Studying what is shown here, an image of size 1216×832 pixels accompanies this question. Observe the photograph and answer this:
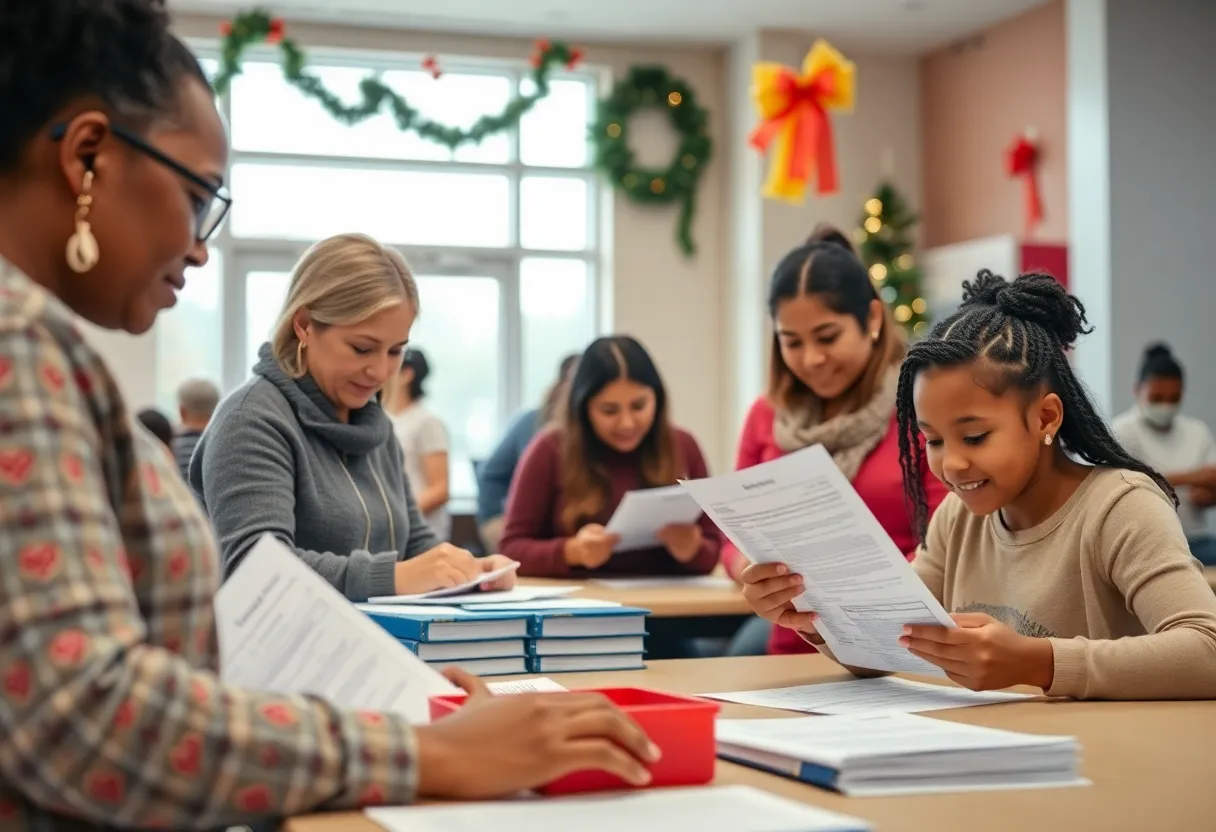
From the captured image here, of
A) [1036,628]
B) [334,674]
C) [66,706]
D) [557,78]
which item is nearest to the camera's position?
[66,706]

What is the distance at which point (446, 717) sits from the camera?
1.04 m

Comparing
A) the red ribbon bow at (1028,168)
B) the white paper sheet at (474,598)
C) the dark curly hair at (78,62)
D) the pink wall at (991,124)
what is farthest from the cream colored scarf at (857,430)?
the red ribbon bow at (1028,168)

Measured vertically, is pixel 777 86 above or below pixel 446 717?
above

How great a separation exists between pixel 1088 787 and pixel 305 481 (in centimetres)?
140

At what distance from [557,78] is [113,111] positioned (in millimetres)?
7690

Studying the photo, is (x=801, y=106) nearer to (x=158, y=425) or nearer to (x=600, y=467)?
(x=158, y=425)

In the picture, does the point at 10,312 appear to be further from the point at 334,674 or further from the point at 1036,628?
the point at 1036,628

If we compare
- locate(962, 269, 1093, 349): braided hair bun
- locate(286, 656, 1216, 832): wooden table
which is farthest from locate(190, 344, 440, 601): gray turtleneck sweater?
locate(962, 269, 1093, 349): braided hair bun

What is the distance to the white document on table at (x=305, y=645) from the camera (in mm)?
1130

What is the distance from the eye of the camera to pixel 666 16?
7.77 metres

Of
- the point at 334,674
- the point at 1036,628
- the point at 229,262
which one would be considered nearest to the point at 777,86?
the point at 229,262

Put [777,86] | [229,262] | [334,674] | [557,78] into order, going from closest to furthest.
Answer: [334,674] → [777,86] → [229,262] → [557,78]

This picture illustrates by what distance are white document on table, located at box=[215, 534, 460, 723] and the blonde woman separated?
0.92 m

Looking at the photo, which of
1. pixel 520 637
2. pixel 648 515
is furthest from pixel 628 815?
pixel 648 515
